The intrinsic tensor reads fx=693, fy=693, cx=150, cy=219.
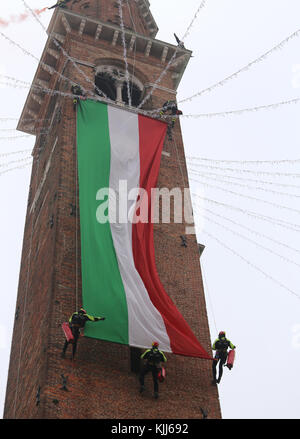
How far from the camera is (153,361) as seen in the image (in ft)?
59.6

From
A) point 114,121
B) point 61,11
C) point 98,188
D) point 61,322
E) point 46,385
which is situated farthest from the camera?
point 61,11

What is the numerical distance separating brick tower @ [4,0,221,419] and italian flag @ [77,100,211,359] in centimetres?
114

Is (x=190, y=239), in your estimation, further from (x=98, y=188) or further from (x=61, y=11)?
(x=61, y=11)

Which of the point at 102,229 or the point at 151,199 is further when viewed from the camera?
the point at 151,199

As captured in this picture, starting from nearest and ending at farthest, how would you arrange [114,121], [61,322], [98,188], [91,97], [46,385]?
1. [46,385]
2. [61,322]
3. [98,188]
4. [114,121]
5. [91,97]

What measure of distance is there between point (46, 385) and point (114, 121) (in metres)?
10.5

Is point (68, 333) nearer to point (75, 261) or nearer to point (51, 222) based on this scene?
point (75, 261)

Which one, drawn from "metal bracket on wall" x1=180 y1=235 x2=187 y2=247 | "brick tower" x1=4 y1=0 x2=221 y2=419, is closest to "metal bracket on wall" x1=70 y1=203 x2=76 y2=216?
"brick tower" x1=4 y1=0 x2=221 y2=419

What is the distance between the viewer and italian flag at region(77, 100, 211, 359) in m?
18.5

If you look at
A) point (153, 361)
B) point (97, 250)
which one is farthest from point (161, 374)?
point (97, 250)

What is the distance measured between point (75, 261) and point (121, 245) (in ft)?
5.51

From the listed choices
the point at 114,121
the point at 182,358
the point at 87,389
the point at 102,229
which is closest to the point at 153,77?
the point at 114,121

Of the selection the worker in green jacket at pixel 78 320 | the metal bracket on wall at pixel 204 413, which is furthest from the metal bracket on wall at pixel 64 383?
the metal bracket on wall at pixel 204 413

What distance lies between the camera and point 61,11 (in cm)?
3100
